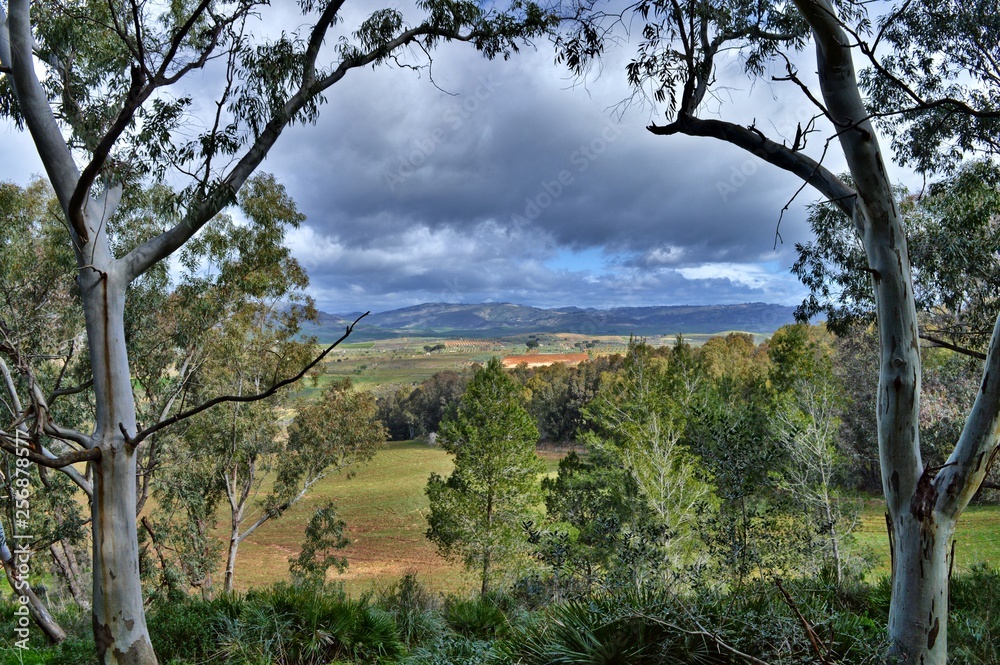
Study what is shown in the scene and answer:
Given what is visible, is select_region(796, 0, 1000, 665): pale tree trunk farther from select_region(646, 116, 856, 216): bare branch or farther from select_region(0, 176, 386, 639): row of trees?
select_region(0, 176, 386, 639): row of trees

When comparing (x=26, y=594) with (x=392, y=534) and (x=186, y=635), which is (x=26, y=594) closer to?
(x=186, y=635)

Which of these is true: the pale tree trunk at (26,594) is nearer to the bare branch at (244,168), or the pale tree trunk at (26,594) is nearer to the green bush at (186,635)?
the green bush at (186,635)

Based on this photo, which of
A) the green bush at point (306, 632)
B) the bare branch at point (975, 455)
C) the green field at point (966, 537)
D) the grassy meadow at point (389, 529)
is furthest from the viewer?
the grassy meadow at point (389, 529)

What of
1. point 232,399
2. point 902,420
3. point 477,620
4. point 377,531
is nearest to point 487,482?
point 477,620

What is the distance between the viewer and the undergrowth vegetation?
2.80m

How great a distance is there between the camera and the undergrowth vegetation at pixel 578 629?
280 centimetres

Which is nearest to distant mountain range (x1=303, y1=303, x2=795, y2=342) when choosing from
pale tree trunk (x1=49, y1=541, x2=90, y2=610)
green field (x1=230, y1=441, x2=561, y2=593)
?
green field (x1=230, y1=441, x2=561, y2=593)

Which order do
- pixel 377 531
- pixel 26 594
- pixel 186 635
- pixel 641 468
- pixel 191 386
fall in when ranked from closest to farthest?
1. pixel 186 635
2. pixel 26 594
3. pixel 191 386
4. pixel 641 468
5. pixel 377 531

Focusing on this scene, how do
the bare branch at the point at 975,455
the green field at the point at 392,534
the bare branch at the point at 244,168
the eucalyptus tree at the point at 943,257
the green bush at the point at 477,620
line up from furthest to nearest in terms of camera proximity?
the green field at the point at 392,534, the eucalyptus tree at the point at 943,257, the green bush at the point at 477,620, the bare branch at the point at 244,168, the bare branch at the point at 975,455

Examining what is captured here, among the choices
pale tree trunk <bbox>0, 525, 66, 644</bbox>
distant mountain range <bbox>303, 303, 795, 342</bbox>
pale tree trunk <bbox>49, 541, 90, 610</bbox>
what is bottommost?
pale tree trunk <bbox>49, 541, 90, 610</bbox>

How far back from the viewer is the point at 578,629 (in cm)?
321

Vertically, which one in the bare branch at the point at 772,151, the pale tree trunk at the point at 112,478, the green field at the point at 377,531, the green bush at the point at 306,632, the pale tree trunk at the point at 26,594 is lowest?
A: the green field at the point at 377,531

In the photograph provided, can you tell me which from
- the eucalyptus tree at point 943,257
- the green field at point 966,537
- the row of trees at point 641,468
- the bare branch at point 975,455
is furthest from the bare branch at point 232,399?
the green field at point 966,537

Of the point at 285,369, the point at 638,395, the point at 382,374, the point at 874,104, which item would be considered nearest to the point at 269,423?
the point at 285,369
